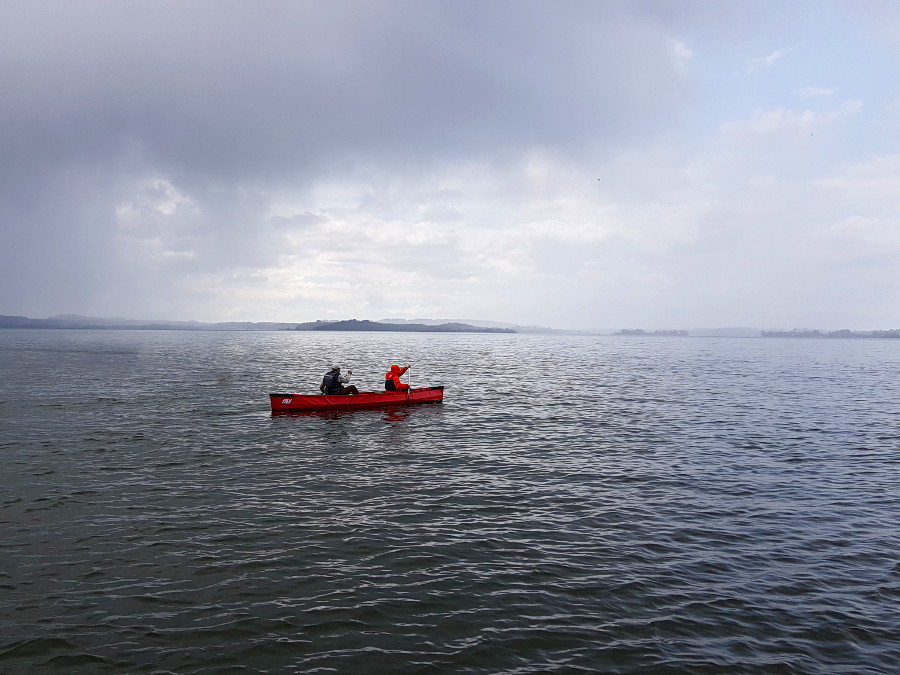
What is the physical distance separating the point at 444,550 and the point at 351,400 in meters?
22.4

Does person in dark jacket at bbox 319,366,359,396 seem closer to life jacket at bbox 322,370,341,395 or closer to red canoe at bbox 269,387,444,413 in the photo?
life jacket at bbox 322,370,341,395

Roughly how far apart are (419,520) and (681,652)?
7.99m

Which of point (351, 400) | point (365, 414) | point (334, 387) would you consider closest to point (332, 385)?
point (334, 387)

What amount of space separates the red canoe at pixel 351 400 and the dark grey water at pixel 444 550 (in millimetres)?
4267

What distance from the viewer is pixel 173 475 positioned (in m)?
19.9

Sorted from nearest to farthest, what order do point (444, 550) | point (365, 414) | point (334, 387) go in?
point (444, 550)
point (334, 387)
point (365, 414)

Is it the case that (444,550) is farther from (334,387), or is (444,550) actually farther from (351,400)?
(334,387)

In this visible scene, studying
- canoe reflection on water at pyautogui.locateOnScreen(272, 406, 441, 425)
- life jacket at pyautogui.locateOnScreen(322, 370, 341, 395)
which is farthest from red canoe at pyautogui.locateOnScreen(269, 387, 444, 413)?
life jacket at pyautogui.locateOnScreen(322, 370, 341, 395)

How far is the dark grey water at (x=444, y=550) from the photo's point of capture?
9508mm

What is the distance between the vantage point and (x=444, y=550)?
1355cm

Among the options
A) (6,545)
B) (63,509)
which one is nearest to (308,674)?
(6,545)

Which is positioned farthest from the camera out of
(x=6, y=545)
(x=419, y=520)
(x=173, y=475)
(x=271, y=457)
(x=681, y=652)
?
(x=271, y=457)

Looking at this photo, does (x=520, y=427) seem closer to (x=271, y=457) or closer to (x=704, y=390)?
(x=271, y=457)

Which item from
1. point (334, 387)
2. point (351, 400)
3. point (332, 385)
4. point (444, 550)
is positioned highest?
point (332, 385)
